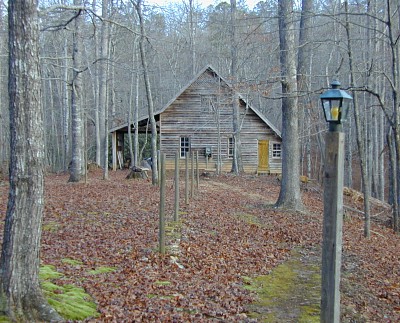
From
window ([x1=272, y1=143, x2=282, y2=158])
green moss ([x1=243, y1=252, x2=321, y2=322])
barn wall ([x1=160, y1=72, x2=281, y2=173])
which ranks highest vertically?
barn wall ([x1=160, y1=72, x2=281, y2=173])

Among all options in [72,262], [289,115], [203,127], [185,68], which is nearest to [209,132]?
[203,127]

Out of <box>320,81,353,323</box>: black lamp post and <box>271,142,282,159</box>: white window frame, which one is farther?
<box>271,142,282,159</box>: white window frame

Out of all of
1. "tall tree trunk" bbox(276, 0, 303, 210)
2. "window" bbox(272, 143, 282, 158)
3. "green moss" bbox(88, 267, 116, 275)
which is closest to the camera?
"green moss" bbox(88, 267, 116, 275)

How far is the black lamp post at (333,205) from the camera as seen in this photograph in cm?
468

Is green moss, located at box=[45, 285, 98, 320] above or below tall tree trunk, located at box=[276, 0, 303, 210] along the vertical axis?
below

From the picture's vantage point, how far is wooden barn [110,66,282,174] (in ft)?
100.0

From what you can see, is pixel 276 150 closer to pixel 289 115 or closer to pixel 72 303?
pixel 289 115

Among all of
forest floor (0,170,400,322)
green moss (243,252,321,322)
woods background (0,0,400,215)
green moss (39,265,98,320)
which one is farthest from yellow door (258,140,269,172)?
green moss (39,265,98,320)

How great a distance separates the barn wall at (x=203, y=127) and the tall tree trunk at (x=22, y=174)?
2552 cm

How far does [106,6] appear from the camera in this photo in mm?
22578

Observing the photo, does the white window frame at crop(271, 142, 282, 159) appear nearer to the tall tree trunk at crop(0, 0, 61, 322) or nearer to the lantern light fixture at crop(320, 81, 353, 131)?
the lantern light fixture at crop(320, 81, 353, 131)

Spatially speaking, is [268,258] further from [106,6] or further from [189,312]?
[106,6]

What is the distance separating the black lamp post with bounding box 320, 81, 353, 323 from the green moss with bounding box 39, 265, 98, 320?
2.57 meters

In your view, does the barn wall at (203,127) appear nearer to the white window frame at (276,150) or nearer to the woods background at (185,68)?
the white window frame at (276,150)
